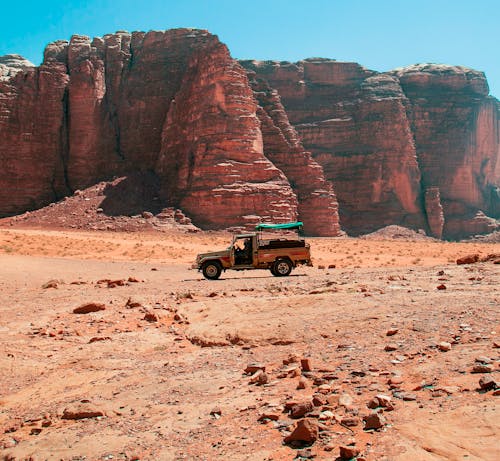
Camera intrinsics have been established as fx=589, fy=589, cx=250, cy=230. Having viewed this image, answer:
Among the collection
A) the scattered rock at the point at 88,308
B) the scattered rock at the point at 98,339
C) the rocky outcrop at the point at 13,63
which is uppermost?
the rocky outcrop at the point at 13,63

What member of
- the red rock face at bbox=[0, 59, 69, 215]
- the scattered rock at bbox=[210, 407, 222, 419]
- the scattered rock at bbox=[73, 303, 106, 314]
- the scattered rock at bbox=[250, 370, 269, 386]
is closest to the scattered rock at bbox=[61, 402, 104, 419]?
the scattered rock at bbox=[210, 407, 222, 419]

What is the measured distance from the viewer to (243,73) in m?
55.1

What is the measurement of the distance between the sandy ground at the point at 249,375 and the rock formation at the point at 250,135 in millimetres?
38564

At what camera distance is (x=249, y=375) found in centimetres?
701

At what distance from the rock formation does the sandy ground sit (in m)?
38.6

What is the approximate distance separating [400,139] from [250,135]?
2749 cm

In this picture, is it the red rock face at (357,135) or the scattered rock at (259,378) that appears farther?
the red rock face at (357,135)

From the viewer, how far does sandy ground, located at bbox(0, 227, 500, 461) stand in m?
5.03

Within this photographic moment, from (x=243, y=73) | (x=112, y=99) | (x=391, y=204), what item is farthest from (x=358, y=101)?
(x=112, y=99)

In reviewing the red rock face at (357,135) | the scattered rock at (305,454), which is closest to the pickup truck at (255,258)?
the scattered rock at (305,454)

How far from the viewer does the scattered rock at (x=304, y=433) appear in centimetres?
488

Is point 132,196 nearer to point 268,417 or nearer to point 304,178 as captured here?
point 304,178

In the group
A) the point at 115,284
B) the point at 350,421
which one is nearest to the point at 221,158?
the point at 115,284

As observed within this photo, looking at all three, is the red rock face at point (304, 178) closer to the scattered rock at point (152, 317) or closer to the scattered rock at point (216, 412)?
the scattered rock at point (152, 317)
